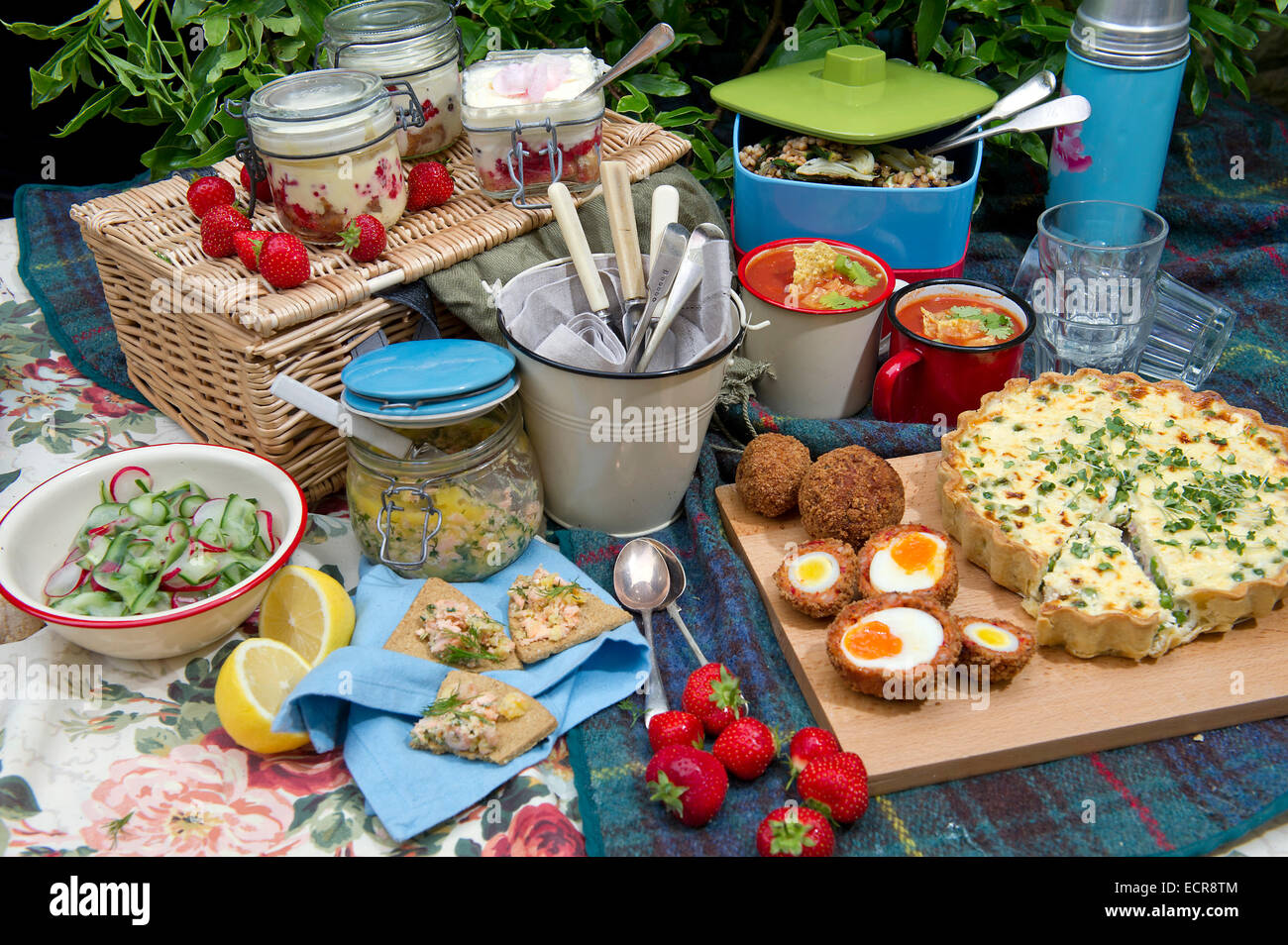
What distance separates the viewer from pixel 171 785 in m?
1.44

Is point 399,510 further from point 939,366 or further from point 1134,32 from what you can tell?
point 1134,32

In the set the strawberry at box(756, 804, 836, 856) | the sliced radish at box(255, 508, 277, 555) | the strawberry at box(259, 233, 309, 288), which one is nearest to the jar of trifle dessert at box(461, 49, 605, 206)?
the strawberry at box(259, 233, 309, 288)

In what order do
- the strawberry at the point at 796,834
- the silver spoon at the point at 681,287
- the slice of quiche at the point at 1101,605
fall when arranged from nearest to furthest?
the strawberry at the point at 796,834, the slice of quiche at the point at 1101,605, the silver spoon at the point at 681,287

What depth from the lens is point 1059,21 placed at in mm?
2326

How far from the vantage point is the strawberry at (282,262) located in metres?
1.69

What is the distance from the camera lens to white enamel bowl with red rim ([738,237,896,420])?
6.40 ft

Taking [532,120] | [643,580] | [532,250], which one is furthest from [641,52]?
[643,580]

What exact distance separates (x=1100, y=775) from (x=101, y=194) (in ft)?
8.74

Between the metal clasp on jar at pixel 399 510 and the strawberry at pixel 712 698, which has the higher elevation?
the metal clasp on jar at pixel 399 510

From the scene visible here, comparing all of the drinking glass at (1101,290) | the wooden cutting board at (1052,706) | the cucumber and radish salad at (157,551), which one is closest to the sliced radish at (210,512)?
the cucumber and radish salad at (157,551)

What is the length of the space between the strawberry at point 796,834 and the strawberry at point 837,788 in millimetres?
26

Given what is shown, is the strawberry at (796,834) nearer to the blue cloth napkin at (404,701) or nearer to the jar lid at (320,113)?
the blue cloth napkin at (404,701)

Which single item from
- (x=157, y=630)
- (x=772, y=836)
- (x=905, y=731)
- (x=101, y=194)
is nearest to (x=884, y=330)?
(x=905, y=731)

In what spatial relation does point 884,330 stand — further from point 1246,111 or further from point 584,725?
point 1246,111
